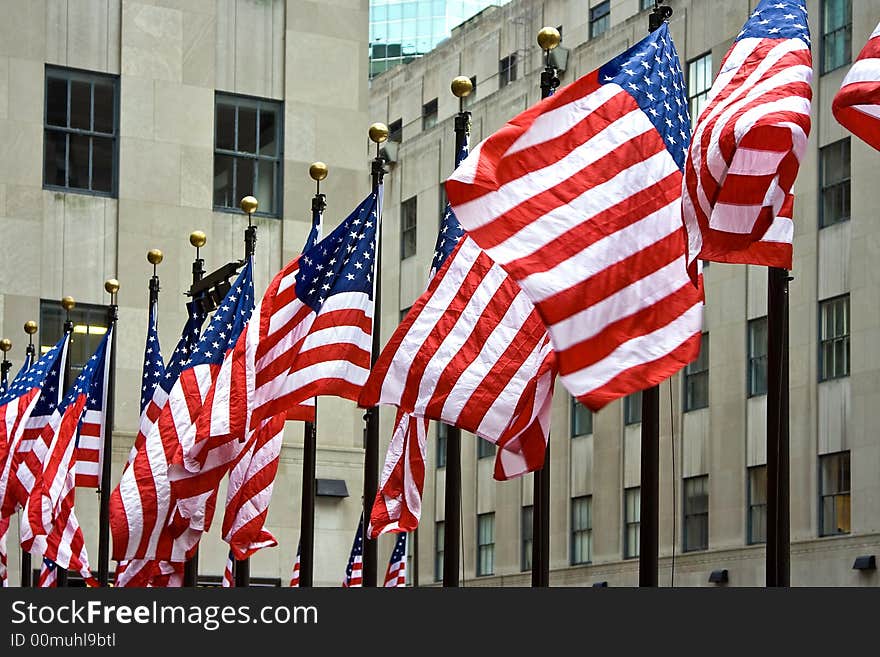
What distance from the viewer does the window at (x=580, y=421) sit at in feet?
175

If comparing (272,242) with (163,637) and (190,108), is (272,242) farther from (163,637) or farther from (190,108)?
(163,637)

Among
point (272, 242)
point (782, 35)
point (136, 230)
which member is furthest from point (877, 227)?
point (782, 35)

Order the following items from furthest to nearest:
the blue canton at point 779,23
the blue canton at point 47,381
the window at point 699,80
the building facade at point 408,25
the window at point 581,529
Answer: the building facade at point 408,25
the window at point 581,529
the window at point 699,80
the blue canton at point 47,381
the blue canton at point 779,23

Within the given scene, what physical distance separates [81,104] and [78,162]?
1105mm

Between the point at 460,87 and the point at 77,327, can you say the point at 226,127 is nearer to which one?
the point at 77,327

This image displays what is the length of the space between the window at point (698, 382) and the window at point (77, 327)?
18.1 metres

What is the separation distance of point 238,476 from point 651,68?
32.8 feet

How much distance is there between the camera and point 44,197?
115 ft

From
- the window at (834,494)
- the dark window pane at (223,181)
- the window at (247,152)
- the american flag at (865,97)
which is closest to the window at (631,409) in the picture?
the window at (834,494)

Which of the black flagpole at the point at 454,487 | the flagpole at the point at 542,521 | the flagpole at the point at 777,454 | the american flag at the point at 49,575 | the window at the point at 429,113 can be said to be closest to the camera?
the flagpole at the point at 777,454

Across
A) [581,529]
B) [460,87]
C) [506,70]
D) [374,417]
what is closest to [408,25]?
[506,70]

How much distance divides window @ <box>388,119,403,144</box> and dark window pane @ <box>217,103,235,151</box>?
114 feet

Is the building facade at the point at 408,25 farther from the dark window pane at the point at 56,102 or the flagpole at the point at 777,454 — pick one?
the flagpole at the point at 777,454

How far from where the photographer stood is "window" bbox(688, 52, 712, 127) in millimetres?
48281
